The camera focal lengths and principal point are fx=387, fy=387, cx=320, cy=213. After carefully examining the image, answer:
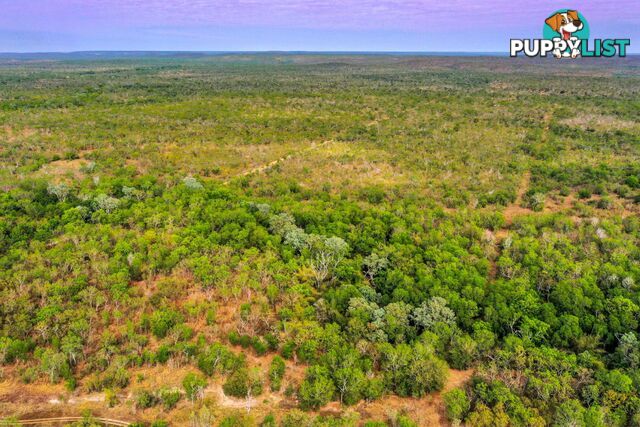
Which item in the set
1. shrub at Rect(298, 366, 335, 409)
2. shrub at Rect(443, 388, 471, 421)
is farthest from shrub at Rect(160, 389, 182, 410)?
shrub at Rect(443, 388, 471, 421)

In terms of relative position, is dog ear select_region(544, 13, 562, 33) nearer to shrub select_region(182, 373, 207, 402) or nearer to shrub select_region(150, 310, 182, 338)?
shrub select_region(150, 310, 182, 338)

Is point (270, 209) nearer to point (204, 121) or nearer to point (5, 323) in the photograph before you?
point (5, 323)

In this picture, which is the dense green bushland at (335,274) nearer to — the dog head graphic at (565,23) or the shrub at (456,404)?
the shrub at (456,404)

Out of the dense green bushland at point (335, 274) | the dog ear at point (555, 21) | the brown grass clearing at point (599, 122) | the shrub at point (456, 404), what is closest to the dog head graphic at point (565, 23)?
the dog ear at point (555, 21)

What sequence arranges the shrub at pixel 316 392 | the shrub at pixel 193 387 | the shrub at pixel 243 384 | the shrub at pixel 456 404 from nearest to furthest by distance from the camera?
the shrub at pixel 456 404, the shrub at pixel 316 392, the shrub at pixel 193 387, the shrub at pixel 243 384

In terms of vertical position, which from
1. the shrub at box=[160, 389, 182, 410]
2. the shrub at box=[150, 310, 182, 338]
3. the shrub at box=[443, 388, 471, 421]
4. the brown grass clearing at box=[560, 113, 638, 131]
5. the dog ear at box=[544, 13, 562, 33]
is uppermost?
the dog ear at box=[544, 13, 562, 33]

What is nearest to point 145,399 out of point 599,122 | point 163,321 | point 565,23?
point 163,321
